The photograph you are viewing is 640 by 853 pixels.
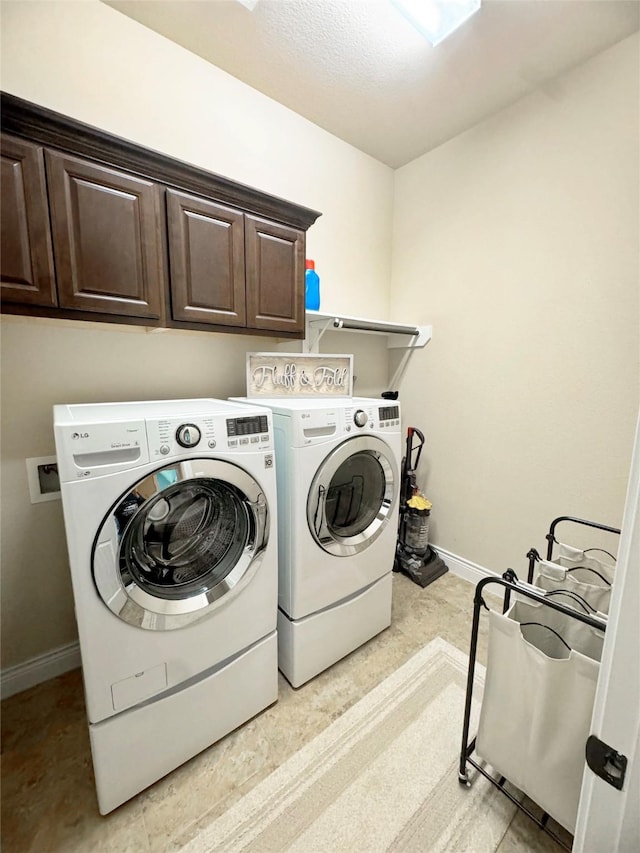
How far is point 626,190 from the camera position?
1555 mm

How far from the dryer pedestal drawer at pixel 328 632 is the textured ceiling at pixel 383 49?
96.5 inches

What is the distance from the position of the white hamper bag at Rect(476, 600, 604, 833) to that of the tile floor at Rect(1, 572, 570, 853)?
23 cm

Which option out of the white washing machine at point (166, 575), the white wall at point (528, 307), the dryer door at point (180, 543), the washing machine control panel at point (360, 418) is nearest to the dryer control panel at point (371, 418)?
the washing machine control panel at point (360, 418)

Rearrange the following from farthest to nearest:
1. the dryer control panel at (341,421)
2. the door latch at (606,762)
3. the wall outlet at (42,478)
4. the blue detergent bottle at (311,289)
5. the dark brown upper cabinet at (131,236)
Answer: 1. the blue detergent bottle at (311,289)
2. the wall outlet at (42,478)
3. the dryer control panel at (341,421)
4. the dark brown upper cabinet at (131,236)
5. the door latch at (606,762)

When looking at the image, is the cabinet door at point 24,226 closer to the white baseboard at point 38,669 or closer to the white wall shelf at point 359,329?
the white wall shelf at point 359,329

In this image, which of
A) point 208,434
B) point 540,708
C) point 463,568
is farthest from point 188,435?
point 463,568

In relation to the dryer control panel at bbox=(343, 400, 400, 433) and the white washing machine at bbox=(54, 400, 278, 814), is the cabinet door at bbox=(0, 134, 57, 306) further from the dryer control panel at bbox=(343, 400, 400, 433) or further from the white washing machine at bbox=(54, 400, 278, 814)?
the dryer control panel at bbox=(343, 400, 400, 433)

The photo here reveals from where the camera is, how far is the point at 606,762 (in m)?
0.56

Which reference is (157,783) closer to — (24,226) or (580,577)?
(580,577)

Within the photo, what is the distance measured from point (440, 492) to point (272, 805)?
5.94 ft

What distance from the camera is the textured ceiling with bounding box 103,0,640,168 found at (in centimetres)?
141

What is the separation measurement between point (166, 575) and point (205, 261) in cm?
121

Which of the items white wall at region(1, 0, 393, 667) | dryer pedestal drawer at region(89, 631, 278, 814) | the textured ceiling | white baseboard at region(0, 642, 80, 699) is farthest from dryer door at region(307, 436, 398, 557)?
the textured ceiling

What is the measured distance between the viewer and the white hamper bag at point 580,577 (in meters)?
1.16
